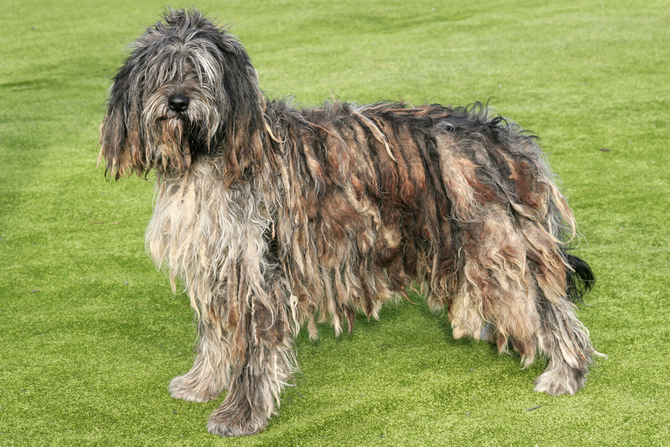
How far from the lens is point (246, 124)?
3215mm

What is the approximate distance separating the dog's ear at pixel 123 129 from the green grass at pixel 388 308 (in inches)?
51.8

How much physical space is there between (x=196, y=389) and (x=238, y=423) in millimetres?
Answer: 442

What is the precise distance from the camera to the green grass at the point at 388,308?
11.8 feet

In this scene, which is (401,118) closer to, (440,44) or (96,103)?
(96,103)

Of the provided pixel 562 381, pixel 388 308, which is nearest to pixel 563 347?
pixel 562 381

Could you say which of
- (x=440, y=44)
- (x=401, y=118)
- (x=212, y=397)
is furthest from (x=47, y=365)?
(x=440, y=44)

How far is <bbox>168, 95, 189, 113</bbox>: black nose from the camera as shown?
3.05 metres

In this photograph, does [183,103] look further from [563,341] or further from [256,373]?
[563,341]

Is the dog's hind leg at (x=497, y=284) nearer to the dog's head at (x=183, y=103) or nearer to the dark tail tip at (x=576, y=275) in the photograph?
the dark tail tip at (x=576, y=275)

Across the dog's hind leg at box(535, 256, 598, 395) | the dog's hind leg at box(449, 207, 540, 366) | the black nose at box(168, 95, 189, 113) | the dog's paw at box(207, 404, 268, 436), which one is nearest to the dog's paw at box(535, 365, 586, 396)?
the dog's hind leg at box(535, 256, 598, 395)

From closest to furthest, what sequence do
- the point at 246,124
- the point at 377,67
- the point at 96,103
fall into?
1. the point at 246,124
2. the point at 96,103
3. the point at 377,67

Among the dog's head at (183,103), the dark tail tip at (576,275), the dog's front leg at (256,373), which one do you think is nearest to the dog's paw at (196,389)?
the dog's front leg at (256,373)

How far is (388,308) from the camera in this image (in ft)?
15.7

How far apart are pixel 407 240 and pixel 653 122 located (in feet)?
15.6
